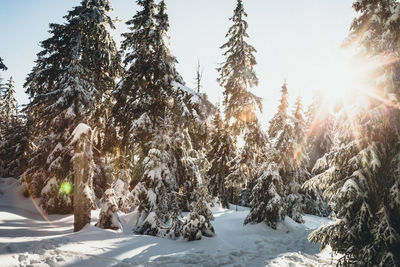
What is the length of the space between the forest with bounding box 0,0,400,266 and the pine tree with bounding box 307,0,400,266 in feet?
0.10

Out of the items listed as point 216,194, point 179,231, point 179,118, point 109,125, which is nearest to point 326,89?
point 179,118

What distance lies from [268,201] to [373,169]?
9199 millimetres

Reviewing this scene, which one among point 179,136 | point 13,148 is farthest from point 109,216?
point 13,148

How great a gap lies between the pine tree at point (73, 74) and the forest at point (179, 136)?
2.6 inches

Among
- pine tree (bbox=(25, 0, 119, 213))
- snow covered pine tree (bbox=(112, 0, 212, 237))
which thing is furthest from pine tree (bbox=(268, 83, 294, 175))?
pine tree (bbox=(25, 0, 119, 213))

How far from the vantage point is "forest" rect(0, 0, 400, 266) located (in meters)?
7.09

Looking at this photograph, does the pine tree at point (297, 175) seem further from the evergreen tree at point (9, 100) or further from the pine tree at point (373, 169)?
the evergreen tree at point (9, 100)

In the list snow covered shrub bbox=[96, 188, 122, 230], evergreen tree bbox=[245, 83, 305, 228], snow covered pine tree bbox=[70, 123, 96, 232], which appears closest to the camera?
snow covered pine tree bbox=[70, 123, 96, 232]

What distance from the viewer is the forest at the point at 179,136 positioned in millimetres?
7086

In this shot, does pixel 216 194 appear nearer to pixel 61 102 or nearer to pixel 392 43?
pixel 61 102

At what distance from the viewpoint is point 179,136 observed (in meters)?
12.2

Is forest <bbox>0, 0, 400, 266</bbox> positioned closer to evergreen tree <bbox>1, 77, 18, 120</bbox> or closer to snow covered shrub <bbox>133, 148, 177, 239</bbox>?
snow covered shrub <bbox>133, 148, 177, 239</bbox>

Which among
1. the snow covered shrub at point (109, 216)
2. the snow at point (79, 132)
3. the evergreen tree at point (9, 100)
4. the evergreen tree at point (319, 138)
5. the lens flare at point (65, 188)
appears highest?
the evergreen tree at point (9, 100)

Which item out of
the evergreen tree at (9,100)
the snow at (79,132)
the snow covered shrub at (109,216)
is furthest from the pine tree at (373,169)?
the evergreen tree at (9,100)
